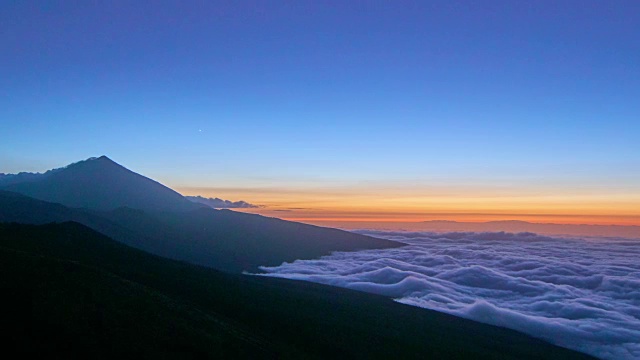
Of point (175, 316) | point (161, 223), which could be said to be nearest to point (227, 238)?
point (161, 223)

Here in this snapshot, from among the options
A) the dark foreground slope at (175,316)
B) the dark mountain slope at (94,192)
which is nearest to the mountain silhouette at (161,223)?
the dark mountain slope at (94,192)

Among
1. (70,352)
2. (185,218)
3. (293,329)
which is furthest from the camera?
(185,218)

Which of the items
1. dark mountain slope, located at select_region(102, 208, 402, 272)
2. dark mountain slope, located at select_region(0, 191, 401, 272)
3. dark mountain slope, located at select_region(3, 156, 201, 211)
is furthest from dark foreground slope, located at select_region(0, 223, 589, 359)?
dark mountain slope, located at select_region(3, 156, 201, 211)

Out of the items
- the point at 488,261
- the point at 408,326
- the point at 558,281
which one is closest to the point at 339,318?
→ the point at 408,326

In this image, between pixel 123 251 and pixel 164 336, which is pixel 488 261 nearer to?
pixel 123 251

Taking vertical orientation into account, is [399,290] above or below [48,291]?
below

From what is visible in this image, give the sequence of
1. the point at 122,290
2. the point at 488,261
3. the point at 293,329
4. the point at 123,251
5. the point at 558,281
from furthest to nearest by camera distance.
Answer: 1. the point at 488,261
2. the point at 558,281
3. the point at 123,251
4. the point at 293,329
5. the point at 122,290

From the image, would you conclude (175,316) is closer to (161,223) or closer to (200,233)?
(161,223)
